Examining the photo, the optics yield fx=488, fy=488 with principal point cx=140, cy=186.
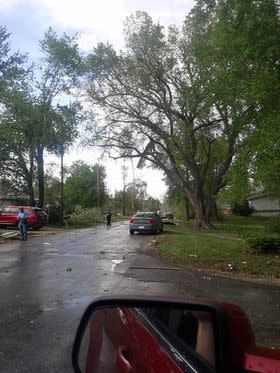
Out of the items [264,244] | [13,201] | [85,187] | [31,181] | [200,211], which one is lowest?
[264,244]

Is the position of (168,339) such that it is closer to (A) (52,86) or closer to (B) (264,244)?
(B) (264,244)

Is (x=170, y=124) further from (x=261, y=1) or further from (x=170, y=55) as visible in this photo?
(x=261, y=1)

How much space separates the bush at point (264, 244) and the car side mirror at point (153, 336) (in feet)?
48.0

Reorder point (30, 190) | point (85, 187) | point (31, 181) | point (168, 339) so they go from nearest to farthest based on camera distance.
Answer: point (168, 339)
point (30, 190)
point (31, 181)
point (85, 187)

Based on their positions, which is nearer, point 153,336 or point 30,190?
point 153,336

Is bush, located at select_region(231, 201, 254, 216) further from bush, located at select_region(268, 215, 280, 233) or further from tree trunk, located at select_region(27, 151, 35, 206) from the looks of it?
bush, located at select_region(268, 215, 280, 233)

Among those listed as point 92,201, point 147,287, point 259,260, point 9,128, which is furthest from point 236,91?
point 92,201

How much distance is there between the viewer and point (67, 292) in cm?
1070

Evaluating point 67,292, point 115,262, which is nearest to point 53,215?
point 115,262

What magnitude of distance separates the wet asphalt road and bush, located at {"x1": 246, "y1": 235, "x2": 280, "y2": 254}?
136 inches

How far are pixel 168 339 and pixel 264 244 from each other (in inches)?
605

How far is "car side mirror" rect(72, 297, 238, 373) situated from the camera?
2025mm

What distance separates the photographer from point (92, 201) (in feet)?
306

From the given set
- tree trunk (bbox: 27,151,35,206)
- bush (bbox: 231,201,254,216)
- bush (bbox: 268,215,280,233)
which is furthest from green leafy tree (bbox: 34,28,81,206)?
bush (bbox: 231,201,254,216)
